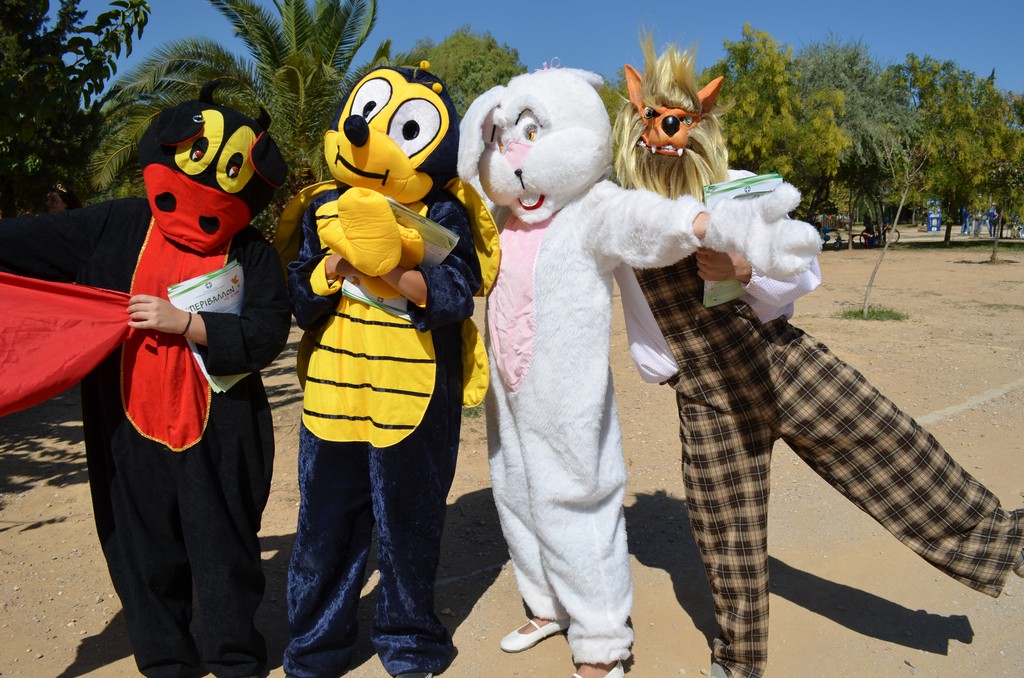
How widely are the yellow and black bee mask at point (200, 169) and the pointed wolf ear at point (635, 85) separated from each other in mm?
1374

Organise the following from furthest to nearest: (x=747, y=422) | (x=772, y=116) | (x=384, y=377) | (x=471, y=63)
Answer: (x=471, y=63), (x=772, y=116), (x=747, y=422), (x=384, y=377)

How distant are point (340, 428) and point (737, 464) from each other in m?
1.45

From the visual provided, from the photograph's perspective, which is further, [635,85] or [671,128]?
[635,85]

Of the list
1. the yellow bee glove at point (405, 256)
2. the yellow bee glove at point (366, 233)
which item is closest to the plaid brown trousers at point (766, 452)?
the yellow bee glove at point (405, 256)

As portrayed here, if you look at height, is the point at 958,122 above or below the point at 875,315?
above

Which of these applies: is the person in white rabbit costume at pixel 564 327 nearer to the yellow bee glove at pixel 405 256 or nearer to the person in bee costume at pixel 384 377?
the person in bee costume at pixel 384 377

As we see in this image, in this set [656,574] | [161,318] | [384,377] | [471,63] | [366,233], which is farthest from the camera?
[471,63]

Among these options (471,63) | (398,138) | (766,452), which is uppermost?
(471,63)

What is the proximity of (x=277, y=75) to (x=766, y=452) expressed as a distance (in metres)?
9.05

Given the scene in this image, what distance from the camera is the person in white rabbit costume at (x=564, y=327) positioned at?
9.28ft

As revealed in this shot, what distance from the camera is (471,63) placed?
115 ft

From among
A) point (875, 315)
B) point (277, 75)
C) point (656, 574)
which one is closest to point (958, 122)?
point (875, 315)

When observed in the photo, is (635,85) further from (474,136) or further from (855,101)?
(855,101)

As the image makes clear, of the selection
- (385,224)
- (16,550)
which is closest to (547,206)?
(385,224)
